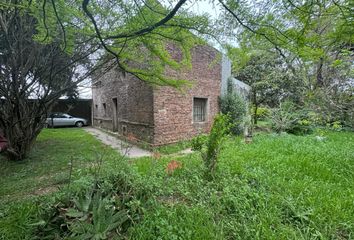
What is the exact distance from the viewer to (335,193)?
288cm

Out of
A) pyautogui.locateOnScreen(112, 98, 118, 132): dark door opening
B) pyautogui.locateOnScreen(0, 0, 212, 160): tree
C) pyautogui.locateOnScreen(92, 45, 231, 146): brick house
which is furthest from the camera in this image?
pyautogui.locateOnScreen(112, 98, 118, 132): dark door opening

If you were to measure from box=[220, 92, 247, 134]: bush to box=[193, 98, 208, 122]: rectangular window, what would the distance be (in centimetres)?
110

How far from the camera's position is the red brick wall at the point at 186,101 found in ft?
23.4

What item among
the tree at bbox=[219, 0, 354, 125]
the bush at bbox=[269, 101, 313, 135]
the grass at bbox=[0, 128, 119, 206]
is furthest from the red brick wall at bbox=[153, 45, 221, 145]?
the tree at bbox=[219, 0, 354, 125]

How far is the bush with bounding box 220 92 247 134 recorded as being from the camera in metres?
9.41

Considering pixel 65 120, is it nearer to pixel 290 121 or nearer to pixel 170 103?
pixel 170 103

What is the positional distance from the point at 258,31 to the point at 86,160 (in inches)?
206

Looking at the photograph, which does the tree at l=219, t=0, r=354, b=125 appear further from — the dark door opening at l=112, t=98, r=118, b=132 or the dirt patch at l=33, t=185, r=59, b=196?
Answer: the dark door opening at l=112, t=98, r=118, b=132

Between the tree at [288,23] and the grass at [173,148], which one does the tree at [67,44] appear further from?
the grass at [173,148]

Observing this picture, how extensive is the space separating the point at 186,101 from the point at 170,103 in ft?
2.98

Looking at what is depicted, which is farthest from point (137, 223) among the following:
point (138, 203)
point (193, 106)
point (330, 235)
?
point (193, 106)

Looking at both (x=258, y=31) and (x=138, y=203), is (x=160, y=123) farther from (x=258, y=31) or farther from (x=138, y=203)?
(x=258, y=31)

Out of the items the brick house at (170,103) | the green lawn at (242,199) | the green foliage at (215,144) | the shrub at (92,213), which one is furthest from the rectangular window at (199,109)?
the shrub at (92,213)

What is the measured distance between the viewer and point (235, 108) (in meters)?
9.41
